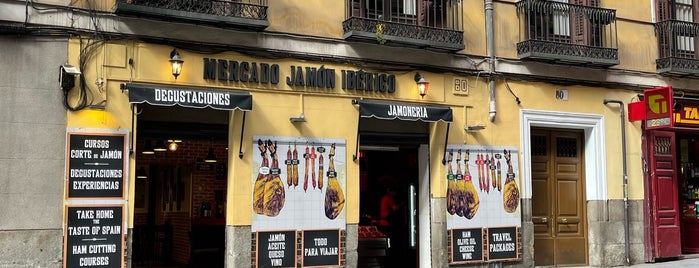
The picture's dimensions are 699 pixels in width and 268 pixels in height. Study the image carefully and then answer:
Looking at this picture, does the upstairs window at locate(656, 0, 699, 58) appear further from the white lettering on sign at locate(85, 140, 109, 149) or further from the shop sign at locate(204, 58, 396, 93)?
the white lettering on sign at locate(85, 140, 109, 149)

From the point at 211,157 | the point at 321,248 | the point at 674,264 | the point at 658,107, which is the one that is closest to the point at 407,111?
the point at 321,248

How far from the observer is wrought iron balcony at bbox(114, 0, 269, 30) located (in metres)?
9.95

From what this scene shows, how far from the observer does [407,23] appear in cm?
1233

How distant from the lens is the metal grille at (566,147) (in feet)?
46.1

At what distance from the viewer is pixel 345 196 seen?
1158 centimetres

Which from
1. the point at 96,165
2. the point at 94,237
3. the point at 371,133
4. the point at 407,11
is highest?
the point at 407,11

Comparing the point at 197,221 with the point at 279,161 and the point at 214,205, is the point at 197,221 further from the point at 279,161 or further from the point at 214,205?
the point at 279,161

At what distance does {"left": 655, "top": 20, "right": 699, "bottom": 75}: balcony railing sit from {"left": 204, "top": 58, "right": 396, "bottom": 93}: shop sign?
20.8 feet

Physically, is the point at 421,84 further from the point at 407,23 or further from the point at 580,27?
the point at 580,27

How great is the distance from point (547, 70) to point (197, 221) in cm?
763

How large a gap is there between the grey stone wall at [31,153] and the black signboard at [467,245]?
21.5ft

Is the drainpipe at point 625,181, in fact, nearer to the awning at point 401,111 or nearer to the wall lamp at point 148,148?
the awning at point 401,111

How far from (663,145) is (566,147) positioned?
229 cm

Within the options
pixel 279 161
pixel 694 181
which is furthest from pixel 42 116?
pixel 694 181
